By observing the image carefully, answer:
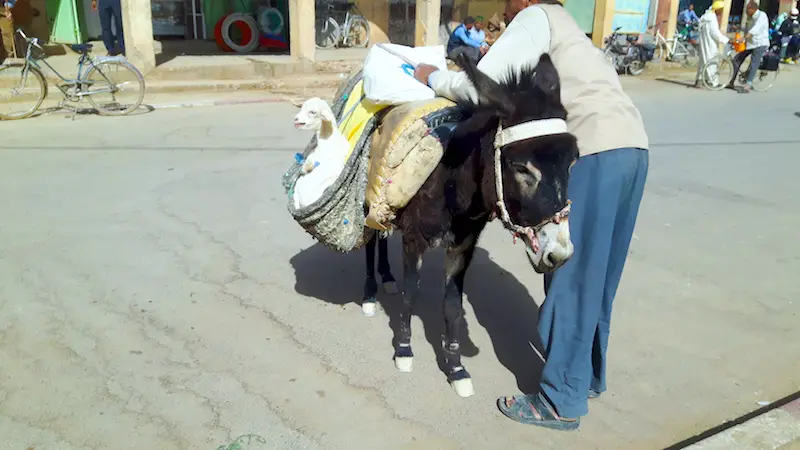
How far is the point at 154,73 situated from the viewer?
39.4 ft

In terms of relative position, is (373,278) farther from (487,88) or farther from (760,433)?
(760,433)

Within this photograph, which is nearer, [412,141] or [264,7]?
[412,141]

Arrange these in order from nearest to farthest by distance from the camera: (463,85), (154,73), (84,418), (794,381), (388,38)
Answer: (463,85), (84,418), (794,381), (154,73), (388,38)

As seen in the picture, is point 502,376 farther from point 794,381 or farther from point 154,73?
point 154,73

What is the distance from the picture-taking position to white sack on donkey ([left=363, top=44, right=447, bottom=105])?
3242mm

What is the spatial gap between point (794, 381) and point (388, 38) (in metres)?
16.0

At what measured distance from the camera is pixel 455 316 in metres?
3.31

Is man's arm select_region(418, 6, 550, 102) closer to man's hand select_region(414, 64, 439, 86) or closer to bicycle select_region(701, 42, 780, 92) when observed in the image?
man's hand select_region(414, 64, 439, 86)

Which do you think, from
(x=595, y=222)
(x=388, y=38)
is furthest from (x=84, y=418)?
(x=388, y=38)

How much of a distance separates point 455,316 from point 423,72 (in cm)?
124

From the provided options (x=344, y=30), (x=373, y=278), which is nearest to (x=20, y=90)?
(x=373, y=278)

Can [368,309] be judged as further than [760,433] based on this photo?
Yes

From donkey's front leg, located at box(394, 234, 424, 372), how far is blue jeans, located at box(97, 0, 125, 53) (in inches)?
444

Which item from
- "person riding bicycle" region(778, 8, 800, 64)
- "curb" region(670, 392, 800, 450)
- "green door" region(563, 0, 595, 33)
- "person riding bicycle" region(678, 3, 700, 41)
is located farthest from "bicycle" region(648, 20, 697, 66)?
"curb" region(670, 392, 800, 450)
